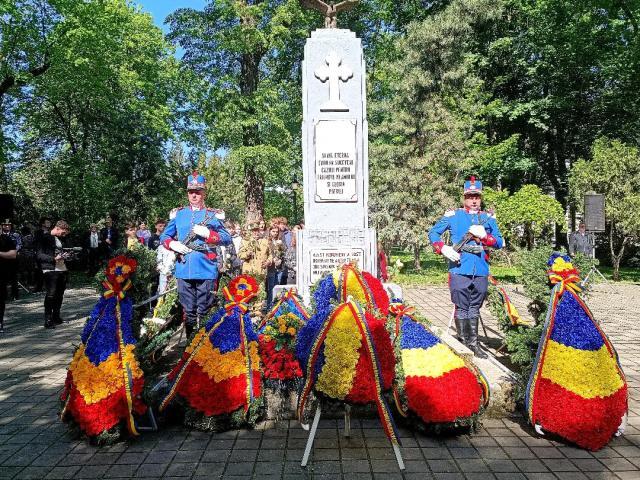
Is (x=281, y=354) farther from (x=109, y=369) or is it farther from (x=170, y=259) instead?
(x=170, y=259)

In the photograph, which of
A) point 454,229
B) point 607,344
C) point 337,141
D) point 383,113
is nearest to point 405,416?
point 607,344

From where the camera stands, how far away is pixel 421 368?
4.21 metres

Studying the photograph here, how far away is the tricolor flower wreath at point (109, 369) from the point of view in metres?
4.09

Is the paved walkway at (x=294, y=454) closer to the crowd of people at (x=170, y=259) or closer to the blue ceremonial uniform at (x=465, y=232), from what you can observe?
the blue ceremonial uniform at (x=465, y=232)

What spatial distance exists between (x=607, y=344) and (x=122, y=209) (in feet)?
69.9

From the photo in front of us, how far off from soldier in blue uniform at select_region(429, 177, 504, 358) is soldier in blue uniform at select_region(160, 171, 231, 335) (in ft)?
9.06

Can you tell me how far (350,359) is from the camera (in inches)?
139

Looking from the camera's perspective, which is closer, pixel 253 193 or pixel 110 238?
pixel 110 238

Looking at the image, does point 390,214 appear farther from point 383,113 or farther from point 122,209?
point 122,209

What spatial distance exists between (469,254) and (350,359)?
3.03 meters

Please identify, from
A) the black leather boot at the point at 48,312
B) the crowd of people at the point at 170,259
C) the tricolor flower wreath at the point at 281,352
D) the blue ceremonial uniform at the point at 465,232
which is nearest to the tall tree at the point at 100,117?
the crowd of people at the point at 170,259

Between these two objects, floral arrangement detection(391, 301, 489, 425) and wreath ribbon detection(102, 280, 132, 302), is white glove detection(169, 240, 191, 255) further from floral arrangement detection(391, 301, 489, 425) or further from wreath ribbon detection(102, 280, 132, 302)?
floral arrangement detection(391, 301, 489, 425)

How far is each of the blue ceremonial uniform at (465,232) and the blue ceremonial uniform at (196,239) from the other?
2.69 metres

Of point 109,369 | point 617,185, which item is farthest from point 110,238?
point 617,185
